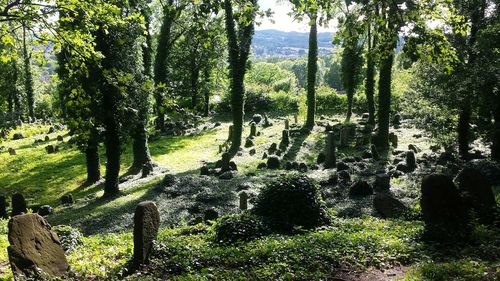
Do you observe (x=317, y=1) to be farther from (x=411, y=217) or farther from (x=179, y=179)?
(x=179, y=179)

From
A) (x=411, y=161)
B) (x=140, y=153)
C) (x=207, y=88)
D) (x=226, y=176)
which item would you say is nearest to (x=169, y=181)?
(x=226, y=176)

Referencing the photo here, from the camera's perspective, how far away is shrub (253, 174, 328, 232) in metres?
11.6

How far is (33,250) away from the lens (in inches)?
326

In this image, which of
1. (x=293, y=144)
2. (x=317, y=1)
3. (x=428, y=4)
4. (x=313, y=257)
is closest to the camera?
(x=428, y=4)

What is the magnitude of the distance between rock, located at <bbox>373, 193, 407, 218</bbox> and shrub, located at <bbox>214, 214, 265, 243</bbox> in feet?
15.1

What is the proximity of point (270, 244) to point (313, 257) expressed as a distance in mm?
1312

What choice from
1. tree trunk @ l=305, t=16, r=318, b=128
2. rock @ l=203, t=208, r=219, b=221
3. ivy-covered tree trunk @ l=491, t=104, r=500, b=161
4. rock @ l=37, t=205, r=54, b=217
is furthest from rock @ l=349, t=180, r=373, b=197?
tree trunk @ l=305, t=16, r=318, b=128

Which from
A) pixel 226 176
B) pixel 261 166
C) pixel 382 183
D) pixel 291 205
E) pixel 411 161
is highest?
pixel 291 205

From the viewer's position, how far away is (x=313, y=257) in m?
8.58

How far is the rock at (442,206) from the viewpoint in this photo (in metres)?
9.16

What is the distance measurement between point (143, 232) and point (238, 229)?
2794 millimetres

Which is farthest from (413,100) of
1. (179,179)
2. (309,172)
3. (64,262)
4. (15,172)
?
(15,172)

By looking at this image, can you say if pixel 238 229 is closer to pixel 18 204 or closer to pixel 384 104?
pixel 18 204

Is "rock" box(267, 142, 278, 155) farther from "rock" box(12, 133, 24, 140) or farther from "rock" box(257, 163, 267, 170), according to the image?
"rock" box(12, 133, 24, 140)
